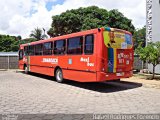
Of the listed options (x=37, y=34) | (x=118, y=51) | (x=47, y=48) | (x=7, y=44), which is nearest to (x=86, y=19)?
(x=47, y=48)

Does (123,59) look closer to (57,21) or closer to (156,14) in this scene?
(156,14)

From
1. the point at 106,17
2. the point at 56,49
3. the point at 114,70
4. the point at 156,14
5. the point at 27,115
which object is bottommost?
the point at 27,115

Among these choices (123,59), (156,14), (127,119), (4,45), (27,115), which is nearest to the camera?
(127,119)

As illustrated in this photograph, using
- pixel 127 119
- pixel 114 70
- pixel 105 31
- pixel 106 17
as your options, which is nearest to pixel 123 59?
pixel 114 70

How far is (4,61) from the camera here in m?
26.6

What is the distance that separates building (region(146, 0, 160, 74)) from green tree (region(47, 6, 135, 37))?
8200mm

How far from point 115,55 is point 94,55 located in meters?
1.04

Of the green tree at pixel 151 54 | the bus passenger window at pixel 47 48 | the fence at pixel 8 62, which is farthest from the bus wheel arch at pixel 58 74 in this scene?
the fence at pixel 8 62

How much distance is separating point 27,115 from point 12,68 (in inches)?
839

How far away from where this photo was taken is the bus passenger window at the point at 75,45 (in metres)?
12.0

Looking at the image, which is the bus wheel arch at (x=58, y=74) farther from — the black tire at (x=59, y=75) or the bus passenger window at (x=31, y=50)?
the bus passenger window at (x=31, y=50)

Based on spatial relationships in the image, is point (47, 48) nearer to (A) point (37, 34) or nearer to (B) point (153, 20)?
(B) point (153, 20)

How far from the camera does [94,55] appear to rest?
10.8m

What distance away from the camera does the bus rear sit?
10609 millimetres
